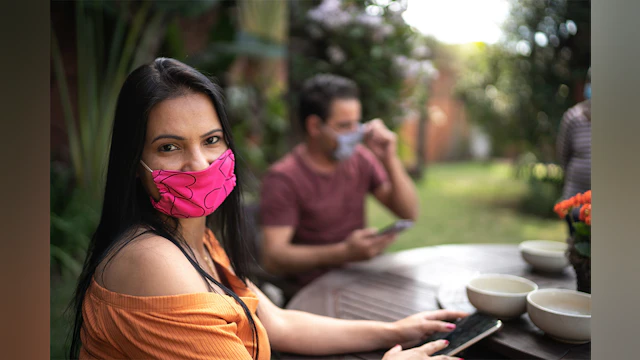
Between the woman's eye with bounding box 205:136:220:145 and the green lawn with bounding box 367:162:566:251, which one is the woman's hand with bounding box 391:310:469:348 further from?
the green lawn with bounding box 367:162:566:251

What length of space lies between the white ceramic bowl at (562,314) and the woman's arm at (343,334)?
20cm

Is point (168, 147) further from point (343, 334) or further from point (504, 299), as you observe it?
point (504, 299)

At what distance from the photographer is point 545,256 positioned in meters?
1.56

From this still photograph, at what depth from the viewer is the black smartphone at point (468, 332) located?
40.7 inches

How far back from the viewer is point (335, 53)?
3162 mm

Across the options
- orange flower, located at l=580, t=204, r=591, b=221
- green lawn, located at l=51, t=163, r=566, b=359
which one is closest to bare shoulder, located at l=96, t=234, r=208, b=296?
orange flower, located at l=580, t=204, r=591, b=221

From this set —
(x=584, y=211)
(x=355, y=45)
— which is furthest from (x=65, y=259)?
(x=584, y=211)

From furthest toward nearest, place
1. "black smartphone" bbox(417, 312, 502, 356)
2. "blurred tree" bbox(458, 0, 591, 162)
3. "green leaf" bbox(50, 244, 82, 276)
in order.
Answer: "blurred tree" bbox(458, 0, 591, 162), "green leaf" bbox(50, 244, 82, 276), "black smartphone" bbox(417, 312, 502, 356)

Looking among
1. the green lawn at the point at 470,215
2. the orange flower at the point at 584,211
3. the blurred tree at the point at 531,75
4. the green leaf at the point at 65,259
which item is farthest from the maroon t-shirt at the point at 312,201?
the green lawn at the point at 470,215

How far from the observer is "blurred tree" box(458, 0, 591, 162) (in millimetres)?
3859

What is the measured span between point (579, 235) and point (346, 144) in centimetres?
134

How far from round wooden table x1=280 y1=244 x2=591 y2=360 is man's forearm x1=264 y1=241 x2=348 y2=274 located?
156 millimetres

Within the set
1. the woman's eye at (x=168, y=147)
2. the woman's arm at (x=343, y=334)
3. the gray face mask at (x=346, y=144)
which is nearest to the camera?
the woman's eye at (x=168, y=147)

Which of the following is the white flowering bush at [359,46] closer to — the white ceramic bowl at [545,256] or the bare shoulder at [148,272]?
the white ceramic bowl at [545,256]
